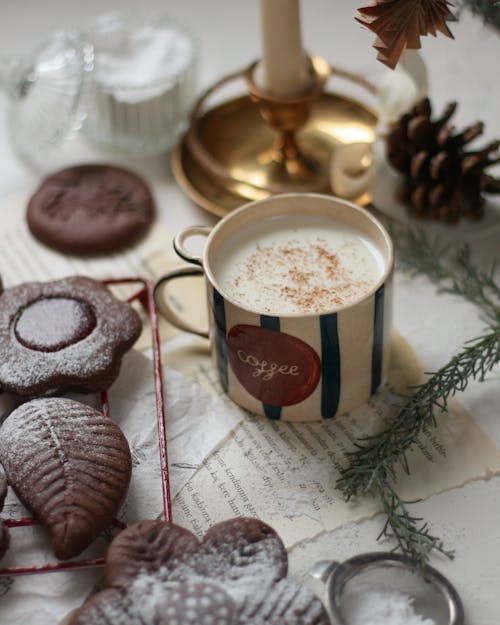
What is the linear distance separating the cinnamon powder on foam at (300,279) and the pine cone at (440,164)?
22 centimetres

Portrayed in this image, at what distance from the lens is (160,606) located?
0.66 m

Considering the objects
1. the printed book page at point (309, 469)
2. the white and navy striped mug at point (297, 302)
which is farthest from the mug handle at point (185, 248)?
the printed book page at point (309, 469)

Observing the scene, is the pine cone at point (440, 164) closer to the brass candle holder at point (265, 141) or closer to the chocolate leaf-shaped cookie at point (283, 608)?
the brass candle holder at point (265, 141)

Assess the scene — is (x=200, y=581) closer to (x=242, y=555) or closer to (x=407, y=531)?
(x=242, y=555)

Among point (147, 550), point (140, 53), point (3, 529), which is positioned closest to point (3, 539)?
point (3, 529)

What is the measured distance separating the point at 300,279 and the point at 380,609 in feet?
1.00

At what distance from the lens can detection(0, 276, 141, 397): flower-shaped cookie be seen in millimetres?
844

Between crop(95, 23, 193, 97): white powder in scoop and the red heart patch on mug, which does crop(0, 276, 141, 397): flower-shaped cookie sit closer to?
the red heart patch on mug

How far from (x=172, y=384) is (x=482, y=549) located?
34cm

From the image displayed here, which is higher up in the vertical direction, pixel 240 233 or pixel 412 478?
pixel 240 233

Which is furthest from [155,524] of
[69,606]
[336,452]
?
[336,452]

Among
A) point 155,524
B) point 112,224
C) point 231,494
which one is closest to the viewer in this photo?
point 155,524

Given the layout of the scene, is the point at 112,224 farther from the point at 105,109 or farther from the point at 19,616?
the point at 19,616

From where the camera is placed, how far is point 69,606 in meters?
0.74
